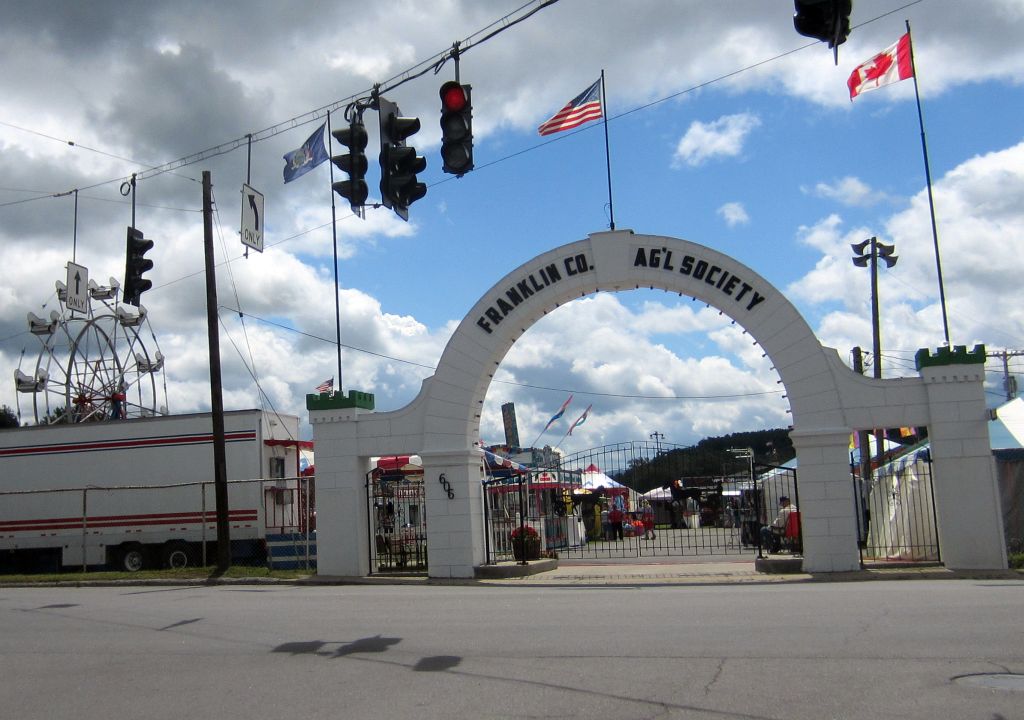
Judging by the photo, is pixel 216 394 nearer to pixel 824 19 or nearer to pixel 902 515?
pixel 902 515

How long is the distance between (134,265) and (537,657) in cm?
959

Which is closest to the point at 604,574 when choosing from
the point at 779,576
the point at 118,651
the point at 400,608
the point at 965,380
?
the point at 779,576

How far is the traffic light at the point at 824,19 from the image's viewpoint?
678 cm

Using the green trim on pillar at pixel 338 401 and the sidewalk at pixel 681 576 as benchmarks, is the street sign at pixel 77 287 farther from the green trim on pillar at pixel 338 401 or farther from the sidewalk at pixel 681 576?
the sidewalk at pixel 681 576

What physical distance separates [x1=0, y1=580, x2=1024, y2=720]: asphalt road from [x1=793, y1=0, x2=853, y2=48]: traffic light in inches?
190

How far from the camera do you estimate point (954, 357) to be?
17062mm

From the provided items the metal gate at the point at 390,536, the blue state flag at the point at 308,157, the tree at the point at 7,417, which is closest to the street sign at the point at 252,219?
the blue state flag at the point at 308,157

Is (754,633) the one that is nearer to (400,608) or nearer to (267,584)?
(400,608)


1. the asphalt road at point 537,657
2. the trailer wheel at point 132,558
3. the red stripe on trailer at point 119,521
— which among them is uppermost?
the red stripe on trailer at point 119,521

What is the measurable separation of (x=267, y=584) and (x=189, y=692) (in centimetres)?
1192

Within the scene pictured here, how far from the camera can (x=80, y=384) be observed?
34062 millimetres

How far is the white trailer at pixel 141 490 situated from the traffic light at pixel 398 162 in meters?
15.7

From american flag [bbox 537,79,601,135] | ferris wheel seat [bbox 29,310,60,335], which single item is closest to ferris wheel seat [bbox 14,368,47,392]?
ferris wheel seat [bbox 29,310,60,335]

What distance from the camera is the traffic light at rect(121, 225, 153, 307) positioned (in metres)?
14.8
